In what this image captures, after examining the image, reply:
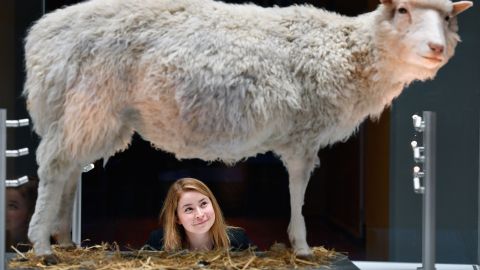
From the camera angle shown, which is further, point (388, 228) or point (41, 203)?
point (388, 228)

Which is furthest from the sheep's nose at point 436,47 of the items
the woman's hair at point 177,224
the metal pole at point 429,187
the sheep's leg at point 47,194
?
the sheep's leg at point 47,194

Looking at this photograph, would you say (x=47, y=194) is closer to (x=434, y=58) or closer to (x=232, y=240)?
(x=232, y=240)

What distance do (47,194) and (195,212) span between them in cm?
55

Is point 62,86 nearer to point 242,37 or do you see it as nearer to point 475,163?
point 242,37

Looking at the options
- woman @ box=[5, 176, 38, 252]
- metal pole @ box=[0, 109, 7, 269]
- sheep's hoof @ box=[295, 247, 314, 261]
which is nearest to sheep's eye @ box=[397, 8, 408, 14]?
sheep's hoof @ box=[295, 247, 314, 261]

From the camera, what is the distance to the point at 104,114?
8.70ft

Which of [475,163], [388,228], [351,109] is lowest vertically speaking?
[388,228]

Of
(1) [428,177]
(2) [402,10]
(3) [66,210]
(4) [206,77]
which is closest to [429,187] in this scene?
(1) [428,177]

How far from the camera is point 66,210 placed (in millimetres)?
2877

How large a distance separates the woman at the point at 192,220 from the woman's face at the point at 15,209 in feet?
3.46

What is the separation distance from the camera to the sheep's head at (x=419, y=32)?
255cm

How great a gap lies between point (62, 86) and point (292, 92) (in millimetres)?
828

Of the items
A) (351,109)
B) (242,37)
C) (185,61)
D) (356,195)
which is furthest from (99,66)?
(356,195)

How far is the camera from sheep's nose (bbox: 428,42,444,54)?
99.2 inches
